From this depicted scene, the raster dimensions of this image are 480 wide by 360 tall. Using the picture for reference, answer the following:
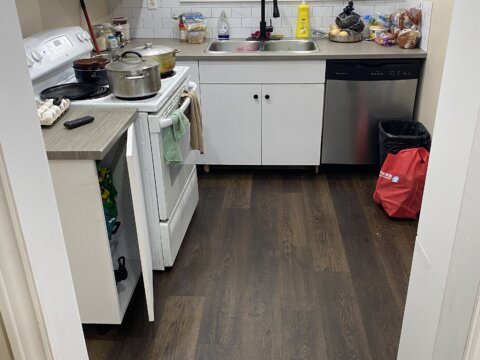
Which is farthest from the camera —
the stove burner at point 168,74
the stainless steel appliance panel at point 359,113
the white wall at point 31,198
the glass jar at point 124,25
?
the glass jar at point 124,25

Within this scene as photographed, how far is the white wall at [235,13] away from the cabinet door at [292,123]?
2.08ft

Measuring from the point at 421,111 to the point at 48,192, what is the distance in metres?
2.78

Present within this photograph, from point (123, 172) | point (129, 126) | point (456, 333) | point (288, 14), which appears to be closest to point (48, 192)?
point (456, 333)

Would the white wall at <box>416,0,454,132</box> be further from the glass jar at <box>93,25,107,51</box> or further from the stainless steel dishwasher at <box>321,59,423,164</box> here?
the glass jar at <box>93,25,107,51</box>

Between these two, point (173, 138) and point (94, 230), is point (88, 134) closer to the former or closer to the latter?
point (94, 230)

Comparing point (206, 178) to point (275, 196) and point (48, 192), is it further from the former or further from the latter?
point (48, 192)

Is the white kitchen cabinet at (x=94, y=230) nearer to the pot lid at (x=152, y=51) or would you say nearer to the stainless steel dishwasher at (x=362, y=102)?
the pot lid at (x=152, y=51)

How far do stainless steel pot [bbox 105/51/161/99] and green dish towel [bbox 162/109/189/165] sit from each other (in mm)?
169

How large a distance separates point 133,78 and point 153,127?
0.73 feet

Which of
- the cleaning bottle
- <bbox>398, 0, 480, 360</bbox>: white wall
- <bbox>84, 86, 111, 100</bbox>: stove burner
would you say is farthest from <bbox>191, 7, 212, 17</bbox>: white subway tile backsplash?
<bbox>398, 0, 480, 360</bbox>: white wall

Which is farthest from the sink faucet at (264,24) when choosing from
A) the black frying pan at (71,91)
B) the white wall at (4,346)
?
the white wall at (4,346)

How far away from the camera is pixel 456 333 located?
0.95 meters

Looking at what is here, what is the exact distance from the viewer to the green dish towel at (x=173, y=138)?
7.18 feet

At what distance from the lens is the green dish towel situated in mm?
2188
